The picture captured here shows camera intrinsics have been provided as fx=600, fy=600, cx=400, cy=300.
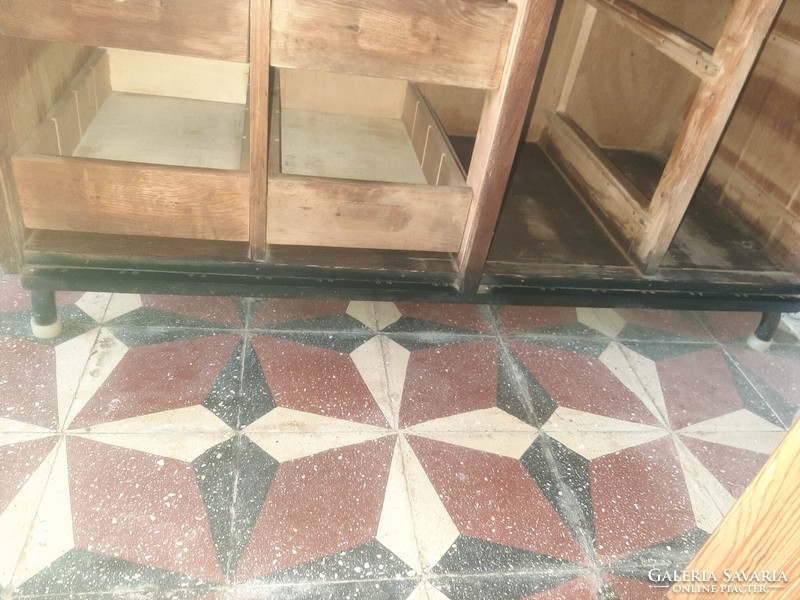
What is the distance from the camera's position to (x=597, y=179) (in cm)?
185

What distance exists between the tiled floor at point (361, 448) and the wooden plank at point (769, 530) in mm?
368

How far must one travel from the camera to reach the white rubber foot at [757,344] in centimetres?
→ 175

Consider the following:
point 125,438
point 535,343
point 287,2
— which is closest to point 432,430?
point 535,343

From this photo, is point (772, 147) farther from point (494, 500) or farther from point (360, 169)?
point (494, 500)

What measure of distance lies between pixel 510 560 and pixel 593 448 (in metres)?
0.37

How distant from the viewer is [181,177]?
119cm

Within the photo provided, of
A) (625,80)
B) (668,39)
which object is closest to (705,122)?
(668,39)

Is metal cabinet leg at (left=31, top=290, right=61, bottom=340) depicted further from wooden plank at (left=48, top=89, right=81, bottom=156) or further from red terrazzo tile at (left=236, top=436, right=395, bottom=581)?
red terrazzo tile at (left=236, top=436, right=395, bottom=581)

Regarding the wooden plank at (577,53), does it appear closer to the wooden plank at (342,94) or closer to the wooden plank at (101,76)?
the wooden plank at (342,94)

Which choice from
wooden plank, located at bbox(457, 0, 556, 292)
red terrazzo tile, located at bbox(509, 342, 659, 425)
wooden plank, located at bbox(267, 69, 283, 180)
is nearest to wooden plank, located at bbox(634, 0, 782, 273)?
red terrazzo tile, located at bbox(509, 342, 659, 425)

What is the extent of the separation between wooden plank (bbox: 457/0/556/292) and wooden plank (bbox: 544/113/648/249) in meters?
0.50

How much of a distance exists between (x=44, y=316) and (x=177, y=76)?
862mm

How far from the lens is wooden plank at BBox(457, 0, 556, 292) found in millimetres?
1097

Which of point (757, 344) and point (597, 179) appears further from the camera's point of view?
point (597, 179)
